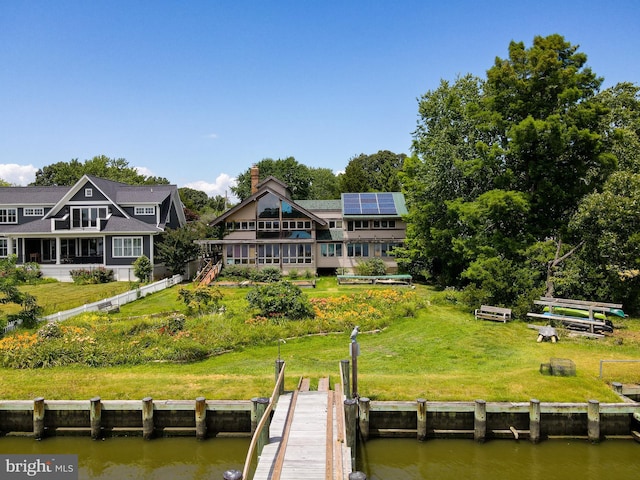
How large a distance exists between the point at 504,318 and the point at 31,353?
2143cm

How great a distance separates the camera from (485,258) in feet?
95.4

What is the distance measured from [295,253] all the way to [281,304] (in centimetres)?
2126

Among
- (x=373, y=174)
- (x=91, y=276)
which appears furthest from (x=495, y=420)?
(x=373, y=174)

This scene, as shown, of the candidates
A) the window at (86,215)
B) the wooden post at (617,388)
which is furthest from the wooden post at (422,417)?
the window at (86,215)

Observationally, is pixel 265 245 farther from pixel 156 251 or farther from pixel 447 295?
pixel 447 295

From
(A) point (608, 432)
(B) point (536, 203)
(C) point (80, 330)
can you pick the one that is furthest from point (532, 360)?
(C) point (80, 330)

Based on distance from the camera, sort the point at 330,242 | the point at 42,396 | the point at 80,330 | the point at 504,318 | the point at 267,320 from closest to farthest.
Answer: the point at 42,396 → the point at 80,330 → the point at 267,320 → the point at 504,318 → the point at 330,242

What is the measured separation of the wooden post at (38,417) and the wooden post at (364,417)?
9149 millimetres

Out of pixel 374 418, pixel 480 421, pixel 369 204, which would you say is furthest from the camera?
pixel 369 204

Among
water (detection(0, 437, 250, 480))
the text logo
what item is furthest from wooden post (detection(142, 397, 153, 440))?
the text logo

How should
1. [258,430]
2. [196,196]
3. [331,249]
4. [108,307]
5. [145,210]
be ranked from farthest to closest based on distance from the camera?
1. [196,196]
2. [331,249]
3. [145,210]
4. [108,307]
5. [258,430]

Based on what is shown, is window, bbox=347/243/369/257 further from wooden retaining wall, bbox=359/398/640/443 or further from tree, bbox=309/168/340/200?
tree, bbox=309/168/340/200

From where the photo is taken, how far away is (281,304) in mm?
23922

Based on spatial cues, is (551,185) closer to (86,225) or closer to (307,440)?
(307,440)
